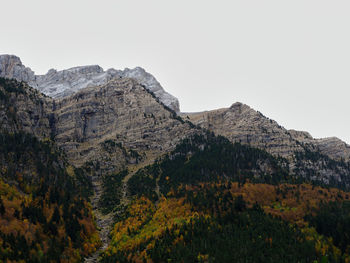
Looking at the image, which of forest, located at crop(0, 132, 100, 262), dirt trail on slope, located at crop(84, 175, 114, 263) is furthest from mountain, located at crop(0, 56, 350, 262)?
dirt trail on slope, located at crop(84, 175, 114, 263)

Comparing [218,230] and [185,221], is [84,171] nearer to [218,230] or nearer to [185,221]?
[185,221]

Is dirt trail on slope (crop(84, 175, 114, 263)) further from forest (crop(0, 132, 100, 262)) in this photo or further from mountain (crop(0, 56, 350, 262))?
forest (crop(0, 132, 100, 262))

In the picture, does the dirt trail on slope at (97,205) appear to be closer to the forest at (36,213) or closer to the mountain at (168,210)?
the mountain at (168,210)

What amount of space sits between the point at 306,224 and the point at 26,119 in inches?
7130

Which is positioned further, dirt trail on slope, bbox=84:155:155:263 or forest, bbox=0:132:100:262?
dirt trail on slope, bbox=84:155:155:263

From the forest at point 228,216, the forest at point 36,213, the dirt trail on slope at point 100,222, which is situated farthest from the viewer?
the dirt trail on slope at point 100,222

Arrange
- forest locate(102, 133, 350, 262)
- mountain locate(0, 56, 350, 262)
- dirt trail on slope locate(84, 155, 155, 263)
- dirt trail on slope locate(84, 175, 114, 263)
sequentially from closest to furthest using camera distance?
mountain locate(0, 56, 350, 262) < forest locate(102, 133, 350, 262) < dirt trail on slope locate(84, 175, 114, 263) < dirt trail on slope locate(84, 155, 155, 263)

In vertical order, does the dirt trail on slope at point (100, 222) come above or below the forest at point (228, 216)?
below

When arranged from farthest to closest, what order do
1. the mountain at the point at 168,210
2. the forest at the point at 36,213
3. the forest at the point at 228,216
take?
the forest at the point at 228,216
the mountain at the point at 168,210
the forest at the point at 36,213

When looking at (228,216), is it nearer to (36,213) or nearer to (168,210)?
(168,210)

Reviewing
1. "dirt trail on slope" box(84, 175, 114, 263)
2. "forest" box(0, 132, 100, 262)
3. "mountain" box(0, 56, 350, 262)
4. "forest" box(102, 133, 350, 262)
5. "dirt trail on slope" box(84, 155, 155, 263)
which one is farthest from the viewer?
"dirt trail on slope" box(84, 155, 155, 263)

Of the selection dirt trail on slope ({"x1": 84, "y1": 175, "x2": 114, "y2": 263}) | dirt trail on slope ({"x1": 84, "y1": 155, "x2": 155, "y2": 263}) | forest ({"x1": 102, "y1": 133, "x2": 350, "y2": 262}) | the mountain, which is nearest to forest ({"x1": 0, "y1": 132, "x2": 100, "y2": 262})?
the mountain

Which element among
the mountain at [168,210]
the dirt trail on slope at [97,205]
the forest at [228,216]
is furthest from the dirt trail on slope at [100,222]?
the forest at [228,216]

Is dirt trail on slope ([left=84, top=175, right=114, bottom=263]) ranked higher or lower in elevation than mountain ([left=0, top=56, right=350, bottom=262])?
lower
